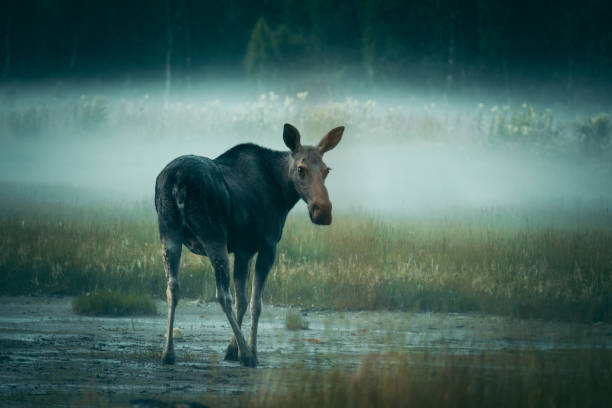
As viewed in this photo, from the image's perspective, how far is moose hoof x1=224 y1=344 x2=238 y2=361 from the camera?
10539mm

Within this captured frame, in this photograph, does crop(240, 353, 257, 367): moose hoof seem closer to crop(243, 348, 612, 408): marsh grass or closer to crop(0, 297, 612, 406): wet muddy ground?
crop(0, 297, 612, 406): wet muddy ground

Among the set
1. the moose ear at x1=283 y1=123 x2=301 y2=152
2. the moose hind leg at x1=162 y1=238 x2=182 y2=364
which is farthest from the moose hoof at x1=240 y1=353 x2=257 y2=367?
the moose ear at x1=283 y1=123 x2=301 y2=152

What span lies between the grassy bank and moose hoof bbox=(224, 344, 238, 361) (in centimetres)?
466

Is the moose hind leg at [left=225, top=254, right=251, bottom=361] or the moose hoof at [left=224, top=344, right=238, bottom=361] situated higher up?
the moose hind leg at [left=225, top=254, right=251, bottom=361]

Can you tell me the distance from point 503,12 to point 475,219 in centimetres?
2620

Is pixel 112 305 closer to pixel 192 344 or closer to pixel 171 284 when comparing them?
pixel 192 344

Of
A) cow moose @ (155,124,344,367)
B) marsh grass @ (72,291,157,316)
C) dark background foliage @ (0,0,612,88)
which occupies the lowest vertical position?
marsh grass @ (72,291,157,316)

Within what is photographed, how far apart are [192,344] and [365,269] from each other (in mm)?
5548

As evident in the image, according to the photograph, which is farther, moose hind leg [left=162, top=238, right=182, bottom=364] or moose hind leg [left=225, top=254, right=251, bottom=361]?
moose hind leg [left=225, top=254, right=251, bottom=361]

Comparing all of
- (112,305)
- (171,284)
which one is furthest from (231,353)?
(112,305)

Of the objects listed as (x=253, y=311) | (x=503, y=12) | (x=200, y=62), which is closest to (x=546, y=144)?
(x=503, y=12)

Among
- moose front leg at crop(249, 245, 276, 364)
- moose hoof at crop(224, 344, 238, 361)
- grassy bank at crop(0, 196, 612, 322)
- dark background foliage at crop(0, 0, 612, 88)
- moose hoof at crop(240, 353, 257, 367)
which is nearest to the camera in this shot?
moose hoof at crop(240, 353, 257, 367)

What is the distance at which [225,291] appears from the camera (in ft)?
33.0

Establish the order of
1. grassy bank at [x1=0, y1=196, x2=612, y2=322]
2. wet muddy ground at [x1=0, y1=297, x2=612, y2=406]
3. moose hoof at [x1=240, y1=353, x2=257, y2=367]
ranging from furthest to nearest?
grassy bank at [x1=0, y1=196, x2=612, y2=322], moose hoof at [x1=240, y1=353, x2=257, y2=367], wet muddy ground at [x1=0, y1=297, x2=612, y2=406]
